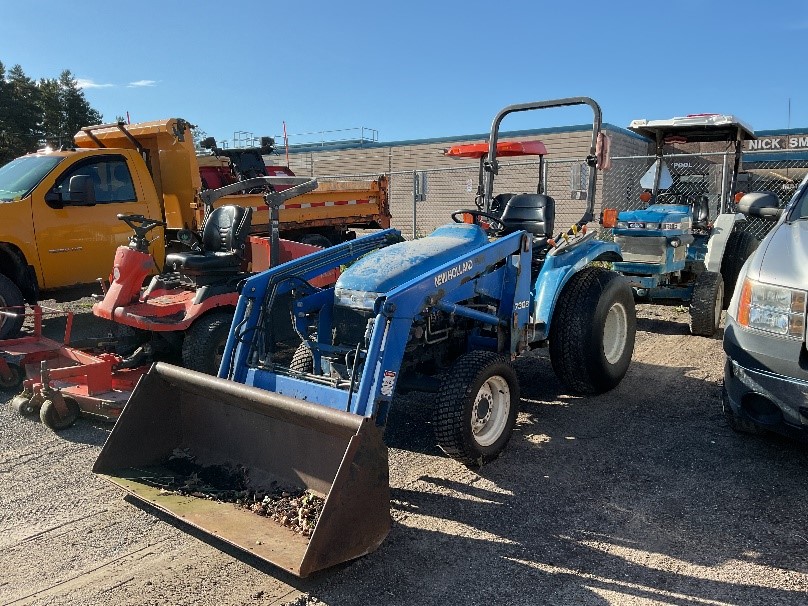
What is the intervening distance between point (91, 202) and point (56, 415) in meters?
3.84

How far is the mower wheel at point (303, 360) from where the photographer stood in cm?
439

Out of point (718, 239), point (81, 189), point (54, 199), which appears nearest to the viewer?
point (81, 189)

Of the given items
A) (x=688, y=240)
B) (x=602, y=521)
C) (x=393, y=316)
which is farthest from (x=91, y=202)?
(x=688, y=240)

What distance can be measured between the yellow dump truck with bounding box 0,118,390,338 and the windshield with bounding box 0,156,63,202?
14mm

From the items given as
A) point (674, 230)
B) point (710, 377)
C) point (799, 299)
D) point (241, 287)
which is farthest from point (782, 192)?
point (241, 287)

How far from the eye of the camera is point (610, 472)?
406 cm

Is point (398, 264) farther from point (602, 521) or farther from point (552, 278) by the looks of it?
point (602, 521)

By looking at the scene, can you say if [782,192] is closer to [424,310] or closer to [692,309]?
[692,309]

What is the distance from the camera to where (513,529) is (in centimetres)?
343

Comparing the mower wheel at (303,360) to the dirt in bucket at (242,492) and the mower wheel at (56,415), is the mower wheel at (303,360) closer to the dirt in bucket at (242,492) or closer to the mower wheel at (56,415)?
the dirt in bucket at (242,492)

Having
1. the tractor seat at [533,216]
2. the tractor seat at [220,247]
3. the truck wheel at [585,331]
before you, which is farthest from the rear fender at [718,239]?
the tractor seat at [220,247]

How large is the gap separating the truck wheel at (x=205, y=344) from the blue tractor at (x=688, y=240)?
15.5 ft

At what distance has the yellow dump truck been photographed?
25.0ft

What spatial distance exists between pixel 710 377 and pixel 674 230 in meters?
Result: 2.61
